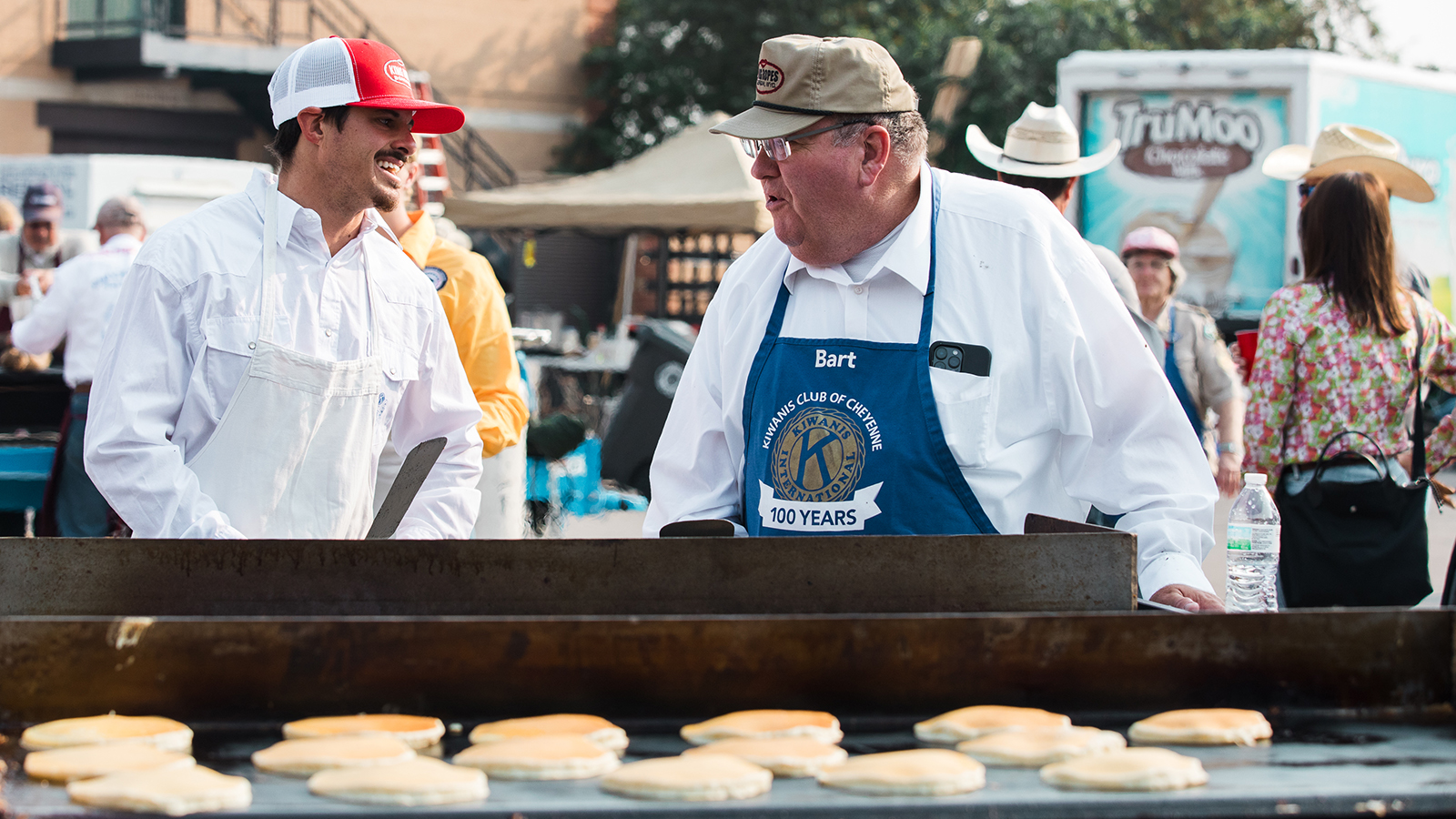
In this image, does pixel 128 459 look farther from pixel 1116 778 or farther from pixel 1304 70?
pixel 1304 70

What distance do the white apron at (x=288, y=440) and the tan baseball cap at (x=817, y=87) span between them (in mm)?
952

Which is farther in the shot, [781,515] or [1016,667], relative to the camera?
[781,515]

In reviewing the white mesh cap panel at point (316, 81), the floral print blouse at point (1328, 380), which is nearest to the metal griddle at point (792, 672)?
the white mesh cap panel at point (316, 81)

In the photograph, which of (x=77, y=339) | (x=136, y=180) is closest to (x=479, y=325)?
(x=77, y=339)

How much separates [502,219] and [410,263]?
41.3 feet

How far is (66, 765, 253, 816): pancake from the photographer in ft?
5.38

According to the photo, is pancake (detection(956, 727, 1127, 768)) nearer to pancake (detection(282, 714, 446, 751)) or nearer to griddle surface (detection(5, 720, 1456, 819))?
griddle surface (detection(5, 720, 1456, 819))

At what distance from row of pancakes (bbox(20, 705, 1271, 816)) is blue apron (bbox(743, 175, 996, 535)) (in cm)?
68

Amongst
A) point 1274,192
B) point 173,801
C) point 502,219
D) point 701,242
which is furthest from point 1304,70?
point 701,242

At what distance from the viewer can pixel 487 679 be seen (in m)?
1.99

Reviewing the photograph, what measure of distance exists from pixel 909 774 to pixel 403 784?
23.7 inches

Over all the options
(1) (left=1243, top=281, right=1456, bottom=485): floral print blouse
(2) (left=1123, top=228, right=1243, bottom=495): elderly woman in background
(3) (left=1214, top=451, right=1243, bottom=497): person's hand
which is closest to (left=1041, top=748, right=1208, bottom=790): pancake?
(1) (left=1243, top=281, right=1456, bottom=485): floral print blouse

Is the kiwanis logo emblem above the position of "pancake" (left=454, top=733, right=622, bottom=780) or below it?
above

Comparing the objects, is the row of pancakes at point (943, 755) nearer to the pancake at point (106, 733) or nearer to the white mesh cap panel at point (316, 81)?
the pancake at point (106, 733)
